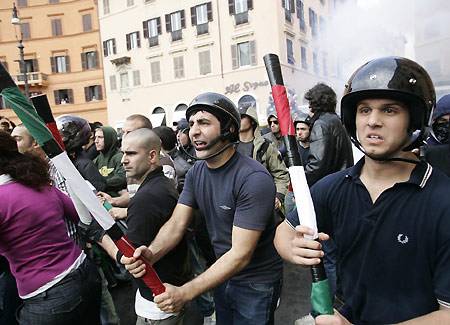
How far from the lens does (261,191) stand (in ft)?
6.97

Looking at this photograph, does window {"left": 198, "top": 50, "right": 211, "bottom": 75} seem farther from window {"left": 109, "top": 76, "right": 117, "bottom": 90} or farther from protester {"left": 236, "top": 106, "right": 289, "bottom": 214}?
protester {"left": 236, "top": 106, "right": 289, "bottom": 214}

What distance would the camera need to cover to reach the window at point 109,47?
32.7 meters

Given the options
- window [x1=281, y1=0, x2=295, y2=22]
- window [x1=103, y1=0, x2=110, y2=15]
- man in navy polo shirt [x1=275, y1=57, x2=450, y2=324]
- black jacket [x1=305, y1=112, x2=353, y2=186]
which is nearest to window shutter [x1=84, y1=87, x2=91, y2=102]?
window [x1=103, y1=0, x2=110, y2=15]

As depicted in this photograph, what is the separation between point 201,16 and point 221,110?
26442mm

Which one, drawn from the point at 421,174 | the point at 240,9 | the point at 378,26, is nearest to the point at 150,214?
the point at 421,174

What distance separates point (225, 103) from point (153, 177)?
652 mm

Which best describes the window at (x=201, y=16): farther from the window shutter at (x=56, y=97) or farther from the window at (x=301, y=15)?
the window shutter at (x=56, y=97)

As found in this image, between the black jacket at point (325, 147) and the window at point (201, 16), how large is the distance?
2452 cm

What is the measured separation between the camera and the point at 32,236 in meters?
2.17

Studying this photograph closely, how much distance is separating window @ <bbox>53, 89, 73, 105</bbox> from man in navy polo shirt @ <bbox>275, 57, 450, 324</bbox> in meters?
37.9

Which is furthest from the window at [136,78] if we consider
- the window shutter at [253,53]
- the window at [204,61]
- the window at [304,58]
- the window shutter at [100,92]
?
the window at [304,58]

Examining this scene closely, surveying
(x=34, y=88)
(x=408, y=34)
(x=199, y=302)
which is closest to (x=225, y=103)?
(x=199, y=302)

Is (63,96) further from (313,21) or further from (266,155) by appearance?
(266,155)

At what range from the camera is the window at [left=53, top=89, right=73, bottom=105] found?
3631 centimetres
